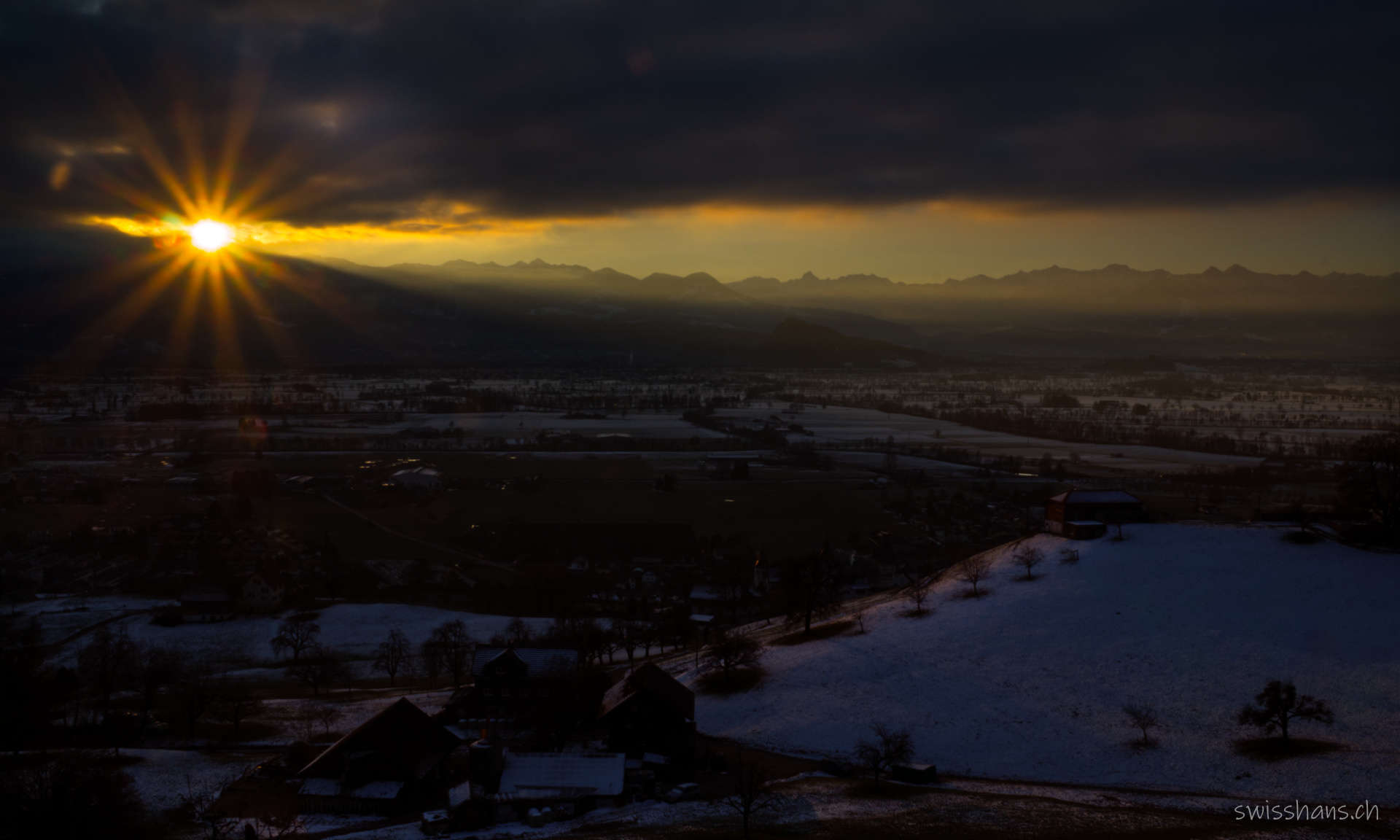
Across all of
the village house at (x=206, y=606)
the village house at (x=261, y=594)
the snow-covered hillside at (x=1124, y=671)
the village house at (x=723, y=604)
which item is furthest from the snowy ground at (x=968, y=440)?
the village house at (x=206, y=606)

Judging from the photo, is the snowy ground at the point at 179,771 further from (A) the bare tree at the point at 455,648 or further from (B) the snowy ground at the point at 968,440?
(B) the snowy ground at the point at 968,440

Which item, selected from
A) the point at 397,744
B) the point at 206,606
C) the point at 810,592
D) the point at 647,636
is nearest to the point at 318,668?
the point at 206,606

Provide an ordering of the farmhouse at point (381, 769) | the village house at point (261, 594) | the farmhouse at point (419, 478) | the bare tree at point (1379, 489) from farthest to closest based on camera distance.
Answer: the farmhouse at point (419, 478)
the village house at point (261, 594)
the bare tree at point (1379, 489)
the farmhouse at point (381, 769)

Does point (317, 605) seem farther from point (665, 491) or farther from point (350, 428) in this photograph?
point (350, 428)

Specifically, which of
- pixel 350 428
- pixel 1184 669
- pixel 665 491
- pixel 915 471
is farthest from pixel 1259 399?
pixel 1184 669

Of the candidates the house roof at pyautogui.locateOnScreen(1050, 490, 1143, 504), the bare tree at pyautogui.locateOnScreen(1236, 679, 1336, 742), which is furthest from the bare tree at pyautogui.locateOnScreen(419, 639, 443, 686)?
the bare tree at pyautogui.locateOnScreen(1236, 679, 1336, 742)

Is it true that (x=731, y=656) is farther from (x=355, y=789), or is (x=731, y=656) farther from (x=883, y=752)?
(x=355, y=789)
